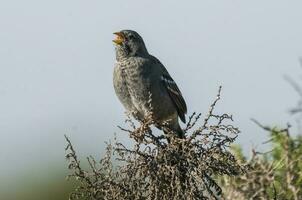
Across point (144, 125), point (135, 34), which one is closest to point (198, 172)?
point (144, 125)

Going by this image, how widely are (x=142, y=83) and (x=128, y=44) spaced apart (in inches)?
24.2

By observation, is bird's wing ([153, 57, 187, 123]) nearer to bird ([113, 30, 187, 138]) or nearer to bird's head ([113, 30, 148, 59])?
bird ([113, 30, 187, 138])

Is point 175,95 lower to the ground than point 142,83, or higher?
higher

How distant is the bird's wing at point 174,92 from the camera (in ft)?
31.5

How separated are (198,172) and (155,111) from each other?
120 inches

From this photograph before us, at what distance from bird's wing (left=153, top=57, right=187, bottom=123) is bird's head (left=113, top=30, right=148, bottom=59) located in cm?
21

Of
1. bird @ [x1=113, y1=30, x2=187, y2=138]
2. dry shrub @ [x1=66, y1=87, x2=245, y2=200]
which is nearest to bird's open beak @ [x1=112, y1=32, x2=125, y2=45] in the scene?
bird @ [x1=113, y1=30, x2=187, y2=138]

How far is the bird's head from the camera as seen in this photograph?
9.64 meters

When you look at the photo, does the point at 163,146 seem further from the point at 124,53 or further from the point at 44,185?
the point at 44,185

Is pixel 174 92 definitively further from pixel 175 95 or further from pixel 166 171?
pixel 166 171

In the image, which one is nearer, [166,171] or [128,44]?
[166,171]

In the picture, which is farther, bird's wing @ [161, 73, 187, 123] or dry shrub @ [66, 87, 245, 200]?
bird's wing @ [161, 73, 187, 123]

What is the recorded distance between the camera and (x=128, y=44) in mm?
9719

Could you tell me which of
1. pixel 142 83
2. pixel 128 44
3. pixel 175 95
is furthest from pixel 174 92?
pixel 128 44
